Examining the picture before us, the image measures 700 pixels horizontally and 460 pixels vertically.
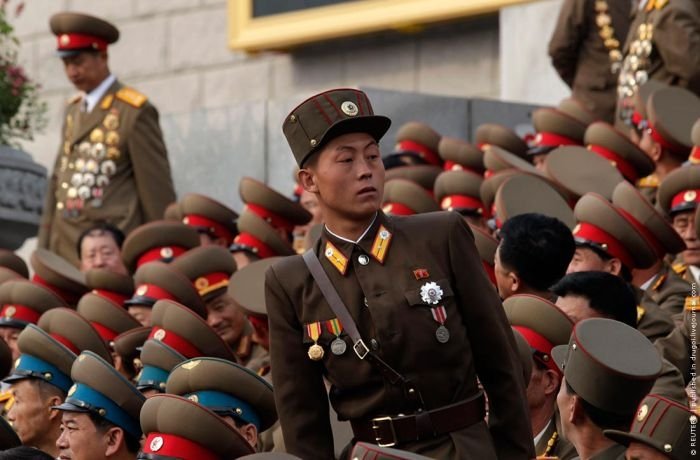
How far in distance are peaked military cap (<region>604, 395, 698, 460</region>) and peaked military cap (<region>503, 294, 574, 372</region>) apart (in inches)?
39.3

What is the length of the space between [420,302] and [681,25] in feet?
17.4

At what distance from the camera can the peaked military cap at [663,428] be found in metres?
4.95

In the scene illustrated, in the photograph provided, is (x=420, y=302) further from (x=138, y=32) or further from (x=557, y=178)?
(x=138, y=32)

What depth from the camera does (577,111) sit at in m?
10.2

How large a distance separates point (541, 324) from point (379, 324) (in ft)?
4.66

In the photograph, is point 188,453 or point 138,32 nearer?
point 188,453

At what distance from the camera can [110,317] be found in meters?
8.46

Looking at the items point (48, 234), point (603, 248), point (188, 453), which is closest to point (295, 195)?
point (48, 234)

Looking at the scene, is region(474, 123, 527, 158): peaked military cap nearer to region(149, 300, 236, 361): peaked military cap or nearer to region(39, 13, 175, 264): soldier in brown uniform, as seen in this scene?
region(39, 13, 175, 264): soldier in brown uniform

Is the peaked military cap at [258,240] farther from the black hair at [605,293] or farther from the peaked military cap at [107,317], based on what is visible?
the black hair at [605,293]

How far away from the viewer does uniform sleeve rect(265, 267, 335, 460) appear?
16.2ft

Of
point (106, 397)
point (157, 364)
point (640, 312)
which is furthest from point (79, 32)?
point (640, 312)

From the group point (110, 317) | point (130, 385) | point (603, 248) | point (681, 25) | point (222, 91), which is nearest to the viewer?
point (130, 385)

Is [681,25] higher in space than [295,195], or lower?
higher
